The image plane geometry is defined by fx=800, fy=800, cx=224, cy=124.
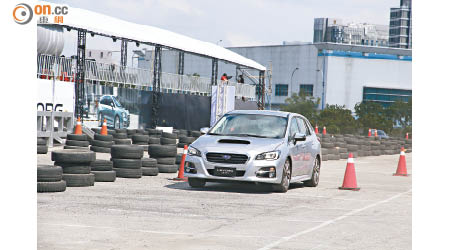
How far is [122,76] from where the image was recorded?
4144 cm

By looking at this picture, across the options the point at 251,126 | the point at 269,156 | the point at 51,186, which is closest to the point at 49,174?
the point at 51,186

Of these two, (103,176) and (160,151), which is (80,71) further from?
(103,176)

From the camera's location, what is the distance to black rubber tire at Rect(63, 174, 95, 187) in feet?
47.5

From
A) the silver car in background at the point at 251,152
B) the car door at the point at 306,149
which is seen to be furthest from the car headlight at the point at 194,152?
the car door at the point at 306,149

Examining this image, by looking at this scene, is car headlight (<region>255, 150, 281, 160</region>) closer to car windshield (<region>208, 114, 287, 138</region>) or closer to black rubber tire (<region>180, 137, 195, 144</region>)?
car windshield (<region>208, 114, 287, 138</region>)

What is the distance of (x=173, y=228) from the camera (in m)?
9.76

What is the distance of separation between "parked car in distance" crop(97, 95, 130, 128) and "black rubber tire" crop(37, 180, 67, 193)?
75.9 ft

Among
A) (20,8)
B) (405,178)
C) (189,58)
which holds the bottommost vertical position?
(405,178)

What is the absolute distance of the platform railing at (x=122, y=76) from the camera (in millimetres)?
33125

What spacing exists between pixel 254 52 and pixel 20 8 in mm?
131934

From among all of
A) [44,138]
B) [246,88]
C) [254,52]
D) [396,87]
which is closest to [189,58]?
[254,52]

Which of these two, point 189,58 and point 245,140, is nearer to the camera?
point 245,140
